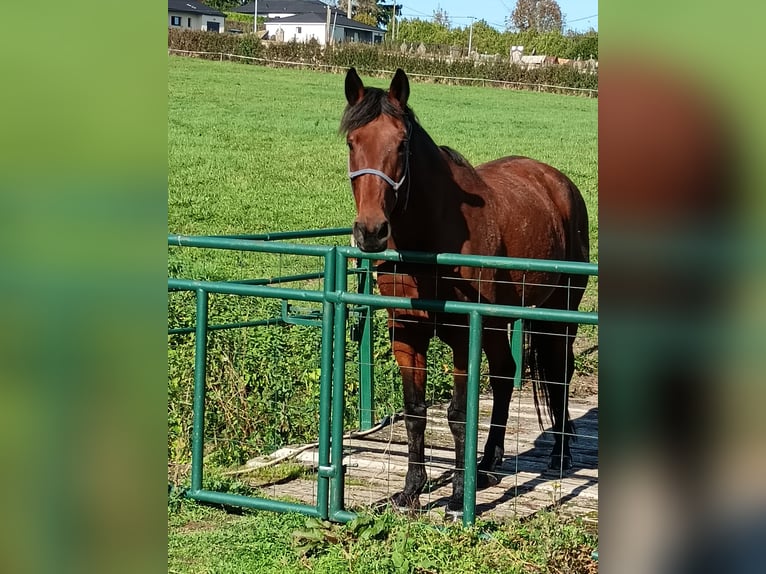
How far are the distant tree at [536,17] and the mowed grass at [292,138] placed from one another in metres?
2.61

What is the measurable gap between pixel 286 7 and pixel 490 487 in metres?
65.0

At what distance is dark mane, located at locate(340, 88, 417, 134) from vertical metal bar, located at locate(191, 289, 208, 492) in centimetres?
124

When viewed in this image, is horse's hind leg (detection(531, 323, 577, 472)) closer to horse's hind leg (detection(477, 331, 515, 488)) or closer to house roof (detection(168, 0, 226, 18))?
horse's hind leg (detection(477, 331, 515, 488))

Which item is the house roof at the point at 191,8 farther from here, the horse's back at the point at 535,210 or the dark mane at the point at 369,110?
the dark mane at the point at 369,110

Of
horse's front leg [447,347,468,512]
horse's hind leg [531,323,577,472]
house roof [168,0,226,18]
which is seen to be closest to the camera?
horse's front leg [447,347,468,512]

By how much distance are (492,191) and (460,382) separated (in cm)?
112

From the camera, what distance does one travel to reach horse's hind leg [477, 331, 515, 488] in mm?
5129

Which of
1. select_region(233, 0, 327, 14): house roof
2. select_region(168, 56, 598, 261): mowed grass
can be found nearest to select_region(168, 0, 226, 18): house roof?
select_region(233, 0, 327, 14): house roof

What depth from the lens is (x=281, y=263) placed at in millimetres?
6207

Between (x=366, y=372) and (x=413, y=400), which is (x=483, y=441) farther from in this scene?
(x=413, y=400)

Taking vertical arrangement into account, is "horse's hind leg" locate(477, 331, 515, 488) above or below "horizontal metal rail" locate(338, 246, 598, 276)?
below

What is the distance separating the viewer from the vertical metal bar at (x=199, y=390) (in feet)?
15.9

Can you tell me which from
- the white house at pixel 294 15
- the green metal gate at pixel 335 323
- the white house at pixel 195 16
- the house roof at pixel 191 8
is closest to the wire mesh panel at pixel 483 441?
the green metal gate at pixel 335 323
